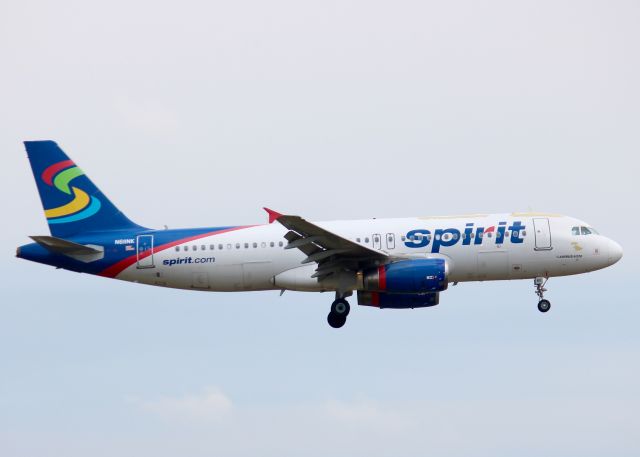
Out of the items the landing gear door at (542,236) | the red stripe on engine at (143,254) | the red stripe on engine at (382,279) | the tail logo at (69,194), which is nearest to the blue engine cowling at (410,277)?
the red stripe on engine at (382,279)

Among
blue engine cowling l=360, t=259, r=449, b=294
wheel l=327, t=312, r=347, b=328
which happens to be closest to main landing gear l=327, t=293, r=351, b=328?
wheel l=327, t=312, r=347, b=328

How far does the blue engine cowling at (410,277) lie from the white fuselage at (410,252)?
0.87 m

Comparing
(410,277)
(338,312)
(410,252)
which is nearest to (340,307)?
(338,312)

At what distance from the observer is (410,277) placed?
50.9 meters

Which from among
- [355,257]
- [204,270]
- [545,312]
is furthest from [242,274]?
[545,312]

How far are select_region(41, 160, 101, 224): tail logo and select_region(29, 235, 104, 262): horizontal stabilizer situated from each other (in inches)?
77.0

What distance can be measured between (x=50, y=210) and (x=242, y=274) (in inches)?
368

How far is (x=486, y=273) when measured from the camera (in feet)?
→ 172

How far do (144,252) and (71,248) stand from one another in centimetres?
310

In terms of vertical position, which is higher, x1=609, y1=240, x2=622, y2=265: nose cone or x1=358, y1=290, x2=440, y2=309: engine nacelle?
x1=609, y1=240, x2=622, y2=265: nose cone

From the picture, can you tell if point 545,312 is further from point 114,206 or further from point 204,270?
point 114,206

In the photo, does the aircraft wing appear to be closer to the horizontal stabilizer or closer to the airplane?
the airplane

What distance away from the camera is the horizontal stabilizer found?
173 feet

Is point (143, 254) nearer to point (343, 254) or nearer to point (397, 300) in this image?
point (343, 254)
